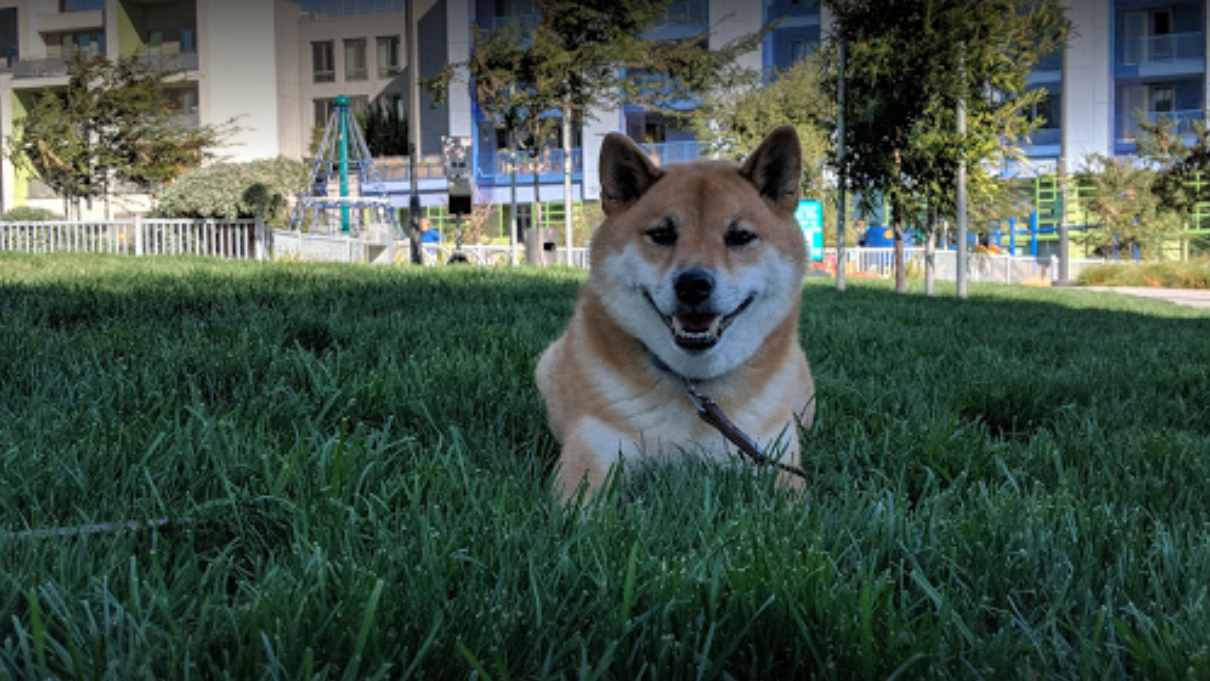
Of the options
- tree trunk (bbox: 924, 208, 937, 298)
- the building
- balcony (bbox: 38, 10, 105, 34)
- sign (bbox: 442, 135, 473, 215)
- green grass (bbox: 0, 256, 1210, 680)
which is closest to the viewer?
green grass (bbox: 0, 256, 1210, 680)

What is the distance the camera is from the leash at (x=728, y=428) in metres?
2.33

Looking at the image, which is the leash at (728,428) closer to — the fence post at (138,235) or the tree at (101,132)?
the fence post at (138,235)

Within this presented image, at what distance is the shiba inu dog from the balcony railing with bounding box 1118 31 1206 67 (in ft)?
122

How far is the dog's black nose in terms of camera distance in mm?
2447

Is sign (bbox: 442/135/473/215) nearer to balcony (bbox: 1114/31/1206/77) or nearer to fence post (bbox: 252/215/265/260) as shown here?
fence post (bbox: 252/215/265/260)

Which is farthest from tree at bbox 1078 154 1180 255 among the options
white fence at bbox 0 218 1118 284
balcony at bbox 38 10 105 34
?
balcony at bbox 38 10 105 34

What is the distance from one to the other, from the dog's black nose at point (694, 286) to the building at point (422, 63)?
3023cm

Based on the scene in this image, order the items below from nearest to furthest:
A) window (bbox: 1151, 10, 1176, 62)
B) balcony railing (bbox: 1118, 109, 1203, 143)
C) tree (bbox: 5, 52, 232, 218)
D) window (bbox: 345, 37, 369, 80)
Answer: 1. tree (bbox: 5, 52, 232, 218)
2. balcony railing (bbox: 1118, 109, 1203, 143)
3. window (bbox: 1151, 10, 1176, 62)
4. window (bbox: 345, 37, 369, 80)

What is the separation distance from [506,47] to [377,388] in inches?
729

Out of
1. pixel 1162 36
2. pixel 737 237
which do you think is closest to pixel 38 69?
pixel 1162 36

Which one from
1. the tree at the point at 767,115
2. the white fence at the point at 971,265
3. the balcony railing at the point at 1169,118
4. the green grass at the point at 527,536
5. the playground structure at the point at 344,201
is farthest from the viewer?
the balcony railing at the point at 1169,118

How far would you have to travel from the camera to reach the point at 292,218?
2633 cm

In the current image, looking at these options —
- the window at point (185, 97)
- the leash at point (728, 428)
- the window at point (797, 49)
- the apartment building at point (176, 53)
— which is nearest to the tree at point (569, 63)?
the window at point (797, 49)

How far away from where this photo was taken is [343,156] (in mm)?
27938
